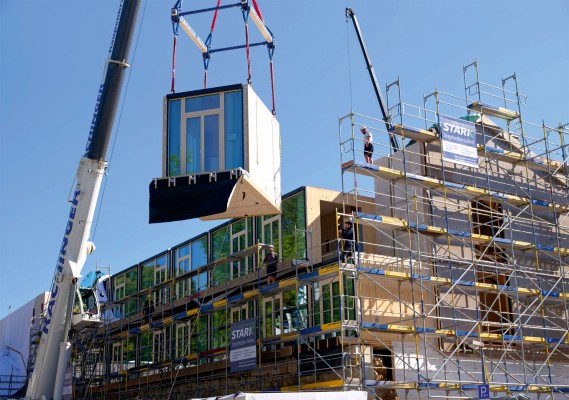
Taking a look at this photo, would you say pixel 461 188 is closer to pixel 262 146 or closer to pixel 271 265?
pixel 271 265

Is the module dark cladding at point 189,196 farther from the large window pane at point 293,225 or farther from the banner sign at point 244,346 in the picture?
the large window pane at point 293,225

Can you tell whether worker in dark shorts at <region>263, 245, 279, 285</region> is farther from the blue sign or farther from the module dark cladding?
the blue sign

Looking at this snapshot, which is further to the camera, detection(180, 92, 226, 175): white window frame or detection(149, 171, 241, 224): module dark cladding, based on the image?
detection(180, 92, 226, 175): white window frame

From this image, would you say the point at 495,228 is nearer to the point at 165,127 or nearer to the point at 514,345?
the point at 514,345

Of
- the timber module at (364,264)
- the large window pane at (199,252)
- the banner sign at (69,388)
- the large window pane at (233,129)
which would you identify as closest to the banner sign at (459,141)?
the timber module at (364,264)

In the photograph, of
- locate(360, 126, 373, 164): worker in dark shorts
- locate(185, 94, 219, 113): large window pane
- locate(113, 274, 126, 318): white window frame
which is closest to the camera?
locate(185, 94, 219, 113): large window pane

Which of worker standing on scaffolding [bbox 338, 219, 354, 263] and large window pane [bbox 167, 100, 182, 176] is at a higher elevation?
large window pane [bbox 167, 100, 182, 176]

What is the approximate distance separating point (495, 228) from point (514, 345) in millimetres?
4406

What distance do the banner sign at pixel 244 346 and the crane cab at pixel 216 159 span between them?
4641 mm

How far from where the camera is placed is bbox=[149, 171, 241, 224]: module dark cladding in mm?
22094

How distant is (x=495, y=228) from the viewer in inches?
1193

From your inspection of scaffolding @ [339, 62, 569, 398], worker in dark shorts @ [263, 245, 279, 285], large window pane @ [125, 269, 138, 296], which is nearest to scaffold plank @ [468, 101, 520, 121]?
scaffolding @ [339, 62, 569, 398]

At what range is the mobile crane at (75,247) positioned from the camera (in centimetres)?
2589

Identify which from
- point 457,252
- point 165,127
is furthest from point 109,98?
point 457,252
